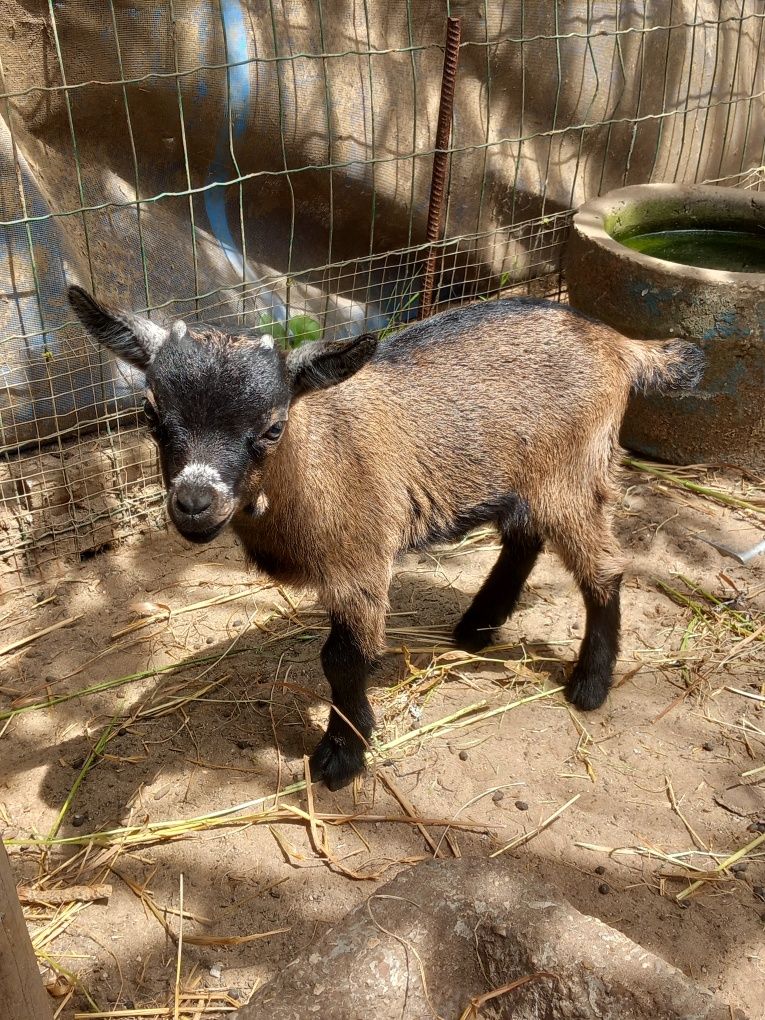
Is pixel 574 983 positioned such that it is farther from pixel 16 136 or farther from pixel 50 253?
pixel 16 136

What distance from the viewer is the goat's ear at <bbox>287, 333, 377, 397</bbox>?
2930 mm

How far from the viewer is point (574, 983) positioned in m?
2.42

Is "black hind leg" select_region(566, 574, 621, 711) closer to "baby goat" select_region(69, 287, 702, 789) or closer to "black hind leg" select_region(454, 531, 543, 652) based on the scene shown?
"baby goat" select_region(69, 287, 702, 789)

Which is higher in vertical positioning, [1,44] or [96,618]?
[1,44]

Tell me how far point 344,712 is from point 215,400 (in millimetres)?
1421

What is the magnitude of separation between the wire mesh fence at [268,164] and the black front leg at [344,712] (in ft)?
6.15

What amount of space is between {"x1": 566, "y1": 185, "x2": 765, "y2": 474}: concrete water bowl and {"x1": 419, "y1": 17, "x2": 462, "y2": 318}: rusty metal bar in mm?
822

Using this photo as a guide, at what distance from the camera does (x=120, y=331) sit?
3.06m

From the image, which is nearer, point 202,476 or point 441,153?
point 202,476

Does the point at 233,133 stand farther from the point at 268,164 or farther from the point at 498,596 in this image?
the point at 498,596

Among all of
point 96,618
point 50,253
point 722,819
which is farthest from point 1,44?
point 722,819

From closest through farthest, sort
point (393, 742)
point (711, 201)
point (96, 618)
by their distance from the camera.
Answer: point (393, 742), point (96, 618), point (711, 201)

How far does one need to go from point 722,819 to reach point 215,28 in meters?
4.34

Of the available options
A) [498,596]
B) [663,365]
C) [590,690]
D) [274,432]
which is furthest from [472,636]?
[274,432]
